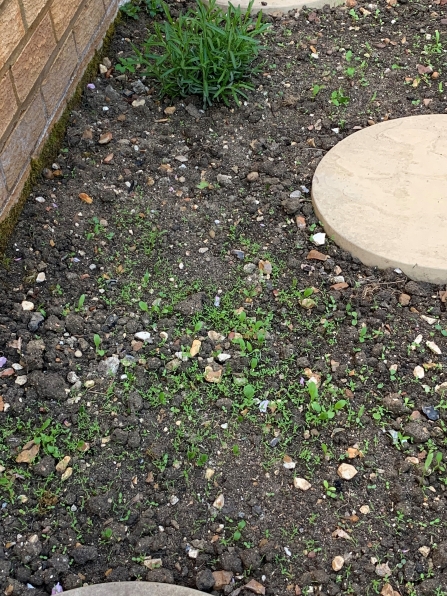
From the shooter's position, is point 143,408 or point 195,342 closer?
point 143,408

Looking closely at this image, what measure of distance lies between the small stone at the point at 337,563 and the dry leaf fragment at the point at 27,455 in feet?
3.47

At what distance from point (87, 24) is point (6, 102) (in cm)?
104

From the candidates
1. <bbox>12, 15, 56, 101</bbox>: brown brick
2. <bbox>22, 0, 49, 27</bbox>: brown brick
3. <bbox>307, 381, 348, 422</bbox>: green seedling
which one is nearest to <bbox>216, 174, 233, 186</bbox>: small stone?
<bbox>12, 15, 56, 101</bbox>: brown brick

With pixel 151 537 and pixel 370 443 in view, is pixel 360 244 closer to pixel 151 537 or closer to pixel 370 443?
pixel 370 443

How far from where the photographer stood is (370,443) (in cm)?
245

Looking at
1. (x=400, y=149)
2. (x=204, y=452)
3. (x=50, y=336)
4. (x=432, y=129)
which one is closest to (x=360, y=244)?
(x=400, y=149)

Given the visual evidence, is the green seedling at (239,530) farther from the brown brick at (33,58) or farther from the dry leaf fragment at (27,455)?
the brown brick at (33,58)

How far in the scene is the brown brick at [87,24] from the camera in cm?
355

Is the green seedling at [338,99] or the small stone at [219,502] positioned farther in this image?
the green seedling at [338,99]

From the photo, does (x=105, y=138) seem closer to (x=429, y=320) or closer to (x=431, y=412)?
(x=429, y=320)

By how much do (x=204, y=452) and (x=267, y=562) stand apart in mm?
435

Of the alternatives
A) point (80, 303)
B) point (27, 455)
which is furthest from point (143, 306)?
point (27, 455)

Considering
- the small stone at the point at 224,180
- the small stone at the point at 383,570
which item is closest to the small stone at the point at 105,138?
the small stone at the point at 224,180

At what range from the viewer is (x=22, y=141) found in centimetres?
307
